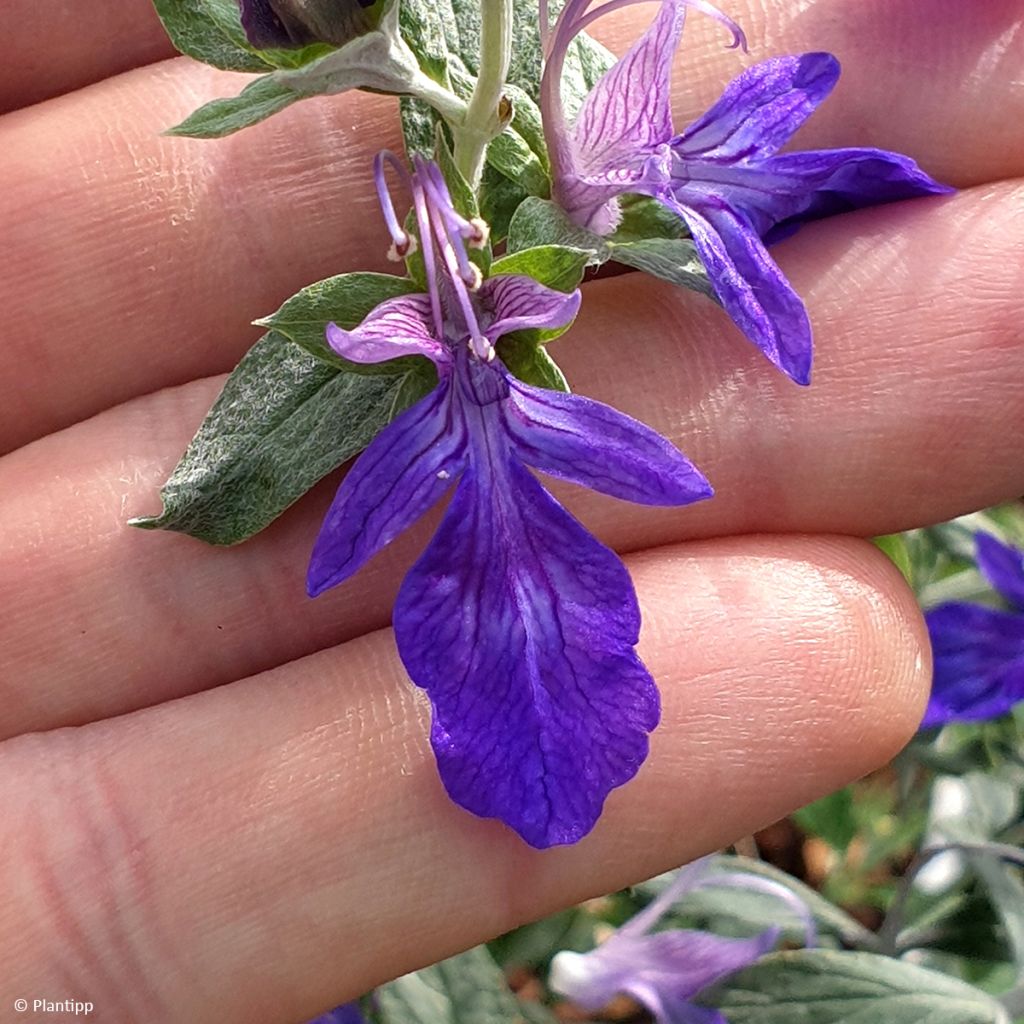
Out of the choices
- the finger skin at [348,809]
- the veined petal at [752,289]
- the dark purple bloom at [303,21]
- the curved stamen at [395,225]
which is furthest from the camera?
the finger skin at [348,809]

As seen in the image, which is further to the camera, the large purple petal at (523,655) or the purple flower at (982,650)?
the purple flower at (982,650)

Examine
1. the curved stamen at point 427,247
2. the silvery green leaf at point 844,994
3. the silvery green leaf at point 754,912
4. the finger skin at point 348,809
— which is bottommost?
the silvery green leaf at point 754,912

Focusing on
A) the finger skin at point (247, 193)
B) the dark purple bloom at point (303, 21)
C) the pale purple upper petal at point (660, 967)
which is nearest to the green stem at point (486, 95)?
the dark purple bloom at point (303, 21)

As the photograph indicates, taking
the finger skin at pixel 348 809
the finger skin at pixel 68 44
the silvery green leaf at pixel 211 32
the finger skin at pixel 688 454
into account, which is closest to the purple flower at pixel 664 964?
the finger skin at pixel 348 809

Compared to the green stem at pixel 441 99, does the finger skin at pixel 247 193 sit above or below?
below

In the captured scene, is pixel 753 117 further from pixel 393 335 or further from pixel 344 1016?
pixel 344 1016

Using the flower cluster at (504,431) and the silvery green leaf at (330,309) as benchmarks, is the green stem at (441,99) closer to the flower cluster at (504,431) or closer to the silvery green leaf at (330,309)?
the flower cluster at (504,431)

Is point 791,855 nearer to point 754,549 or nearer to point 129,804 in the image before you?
point 754,549

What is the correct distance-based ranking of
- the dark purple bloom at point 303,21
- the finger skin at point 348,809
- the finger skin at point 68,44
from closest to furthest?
the dark purple bloom at point 303,21, the finger skin at point 348,809, the finger skin at point 68,44

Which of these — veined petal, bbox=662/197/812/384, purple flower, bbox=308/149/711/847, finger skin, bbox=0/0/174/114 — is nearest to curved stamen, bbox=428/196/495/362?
purple flower, bbox=308/149/711/847
